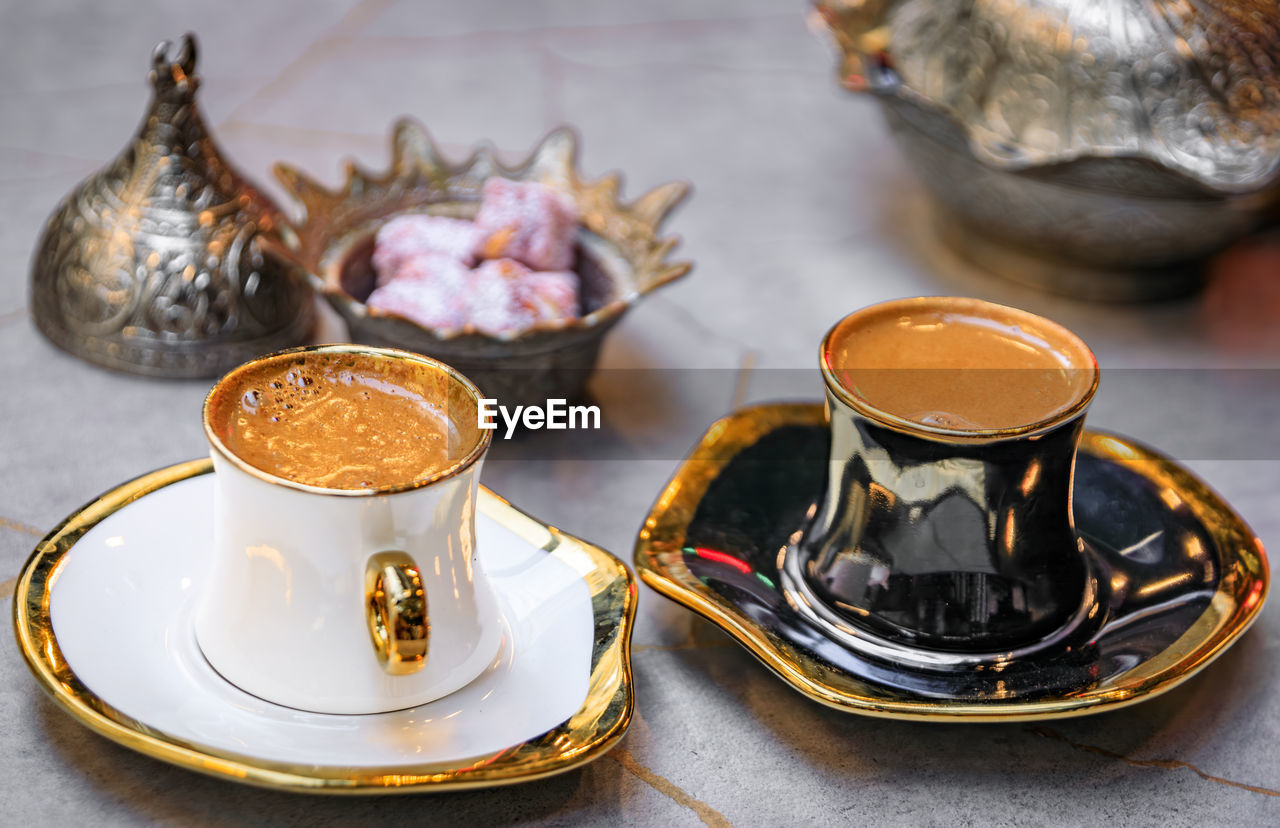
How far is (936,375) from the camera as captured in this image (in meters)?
0.62

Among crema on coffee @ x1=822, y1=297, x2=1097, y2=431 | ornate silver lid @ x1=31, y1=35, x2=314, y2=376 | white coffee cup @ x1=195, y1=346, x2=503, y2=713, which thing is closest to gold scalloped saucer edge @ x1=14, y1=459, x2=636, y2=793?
white coffee cup @ x1=195, y1=346, x2=503, y2=713

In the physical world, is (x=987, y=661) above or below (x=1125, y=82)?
below

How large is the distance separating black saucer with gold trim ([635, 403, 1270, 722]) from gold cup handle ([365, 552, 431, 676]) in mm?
155

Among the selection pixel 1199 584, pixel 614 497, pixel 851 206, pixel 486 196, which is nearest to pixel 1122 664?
pixel 1199 584

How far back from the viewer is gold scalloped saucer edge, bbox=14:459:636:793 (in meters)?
0.49

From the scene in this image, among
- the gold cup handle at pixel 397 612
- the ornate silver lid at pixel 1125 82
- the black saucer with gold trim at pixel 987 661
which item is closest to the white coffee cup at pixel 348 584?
the gold cup handle at pixel 397 612

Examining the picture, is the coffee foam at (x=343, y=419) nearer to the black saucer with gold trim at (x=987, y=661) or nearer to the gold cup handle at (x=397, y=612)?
the gold cup handle at (x=397, y=612)

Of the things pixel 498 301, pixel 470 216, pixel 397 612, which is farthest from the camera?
pixel 470 216

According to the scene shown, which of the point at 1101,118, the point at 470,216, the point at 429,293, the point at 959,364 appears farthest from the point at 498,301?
the point at 1101,118

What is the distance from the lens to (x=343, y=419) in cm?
55

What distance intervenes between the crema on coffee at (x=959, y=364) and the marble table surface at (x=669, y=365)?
0.16m

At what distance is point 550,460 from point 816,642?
29 cm

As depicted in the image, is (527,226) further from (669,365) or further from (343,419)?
(343,419)

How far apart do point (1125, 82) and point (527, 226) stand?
1.48 ft
